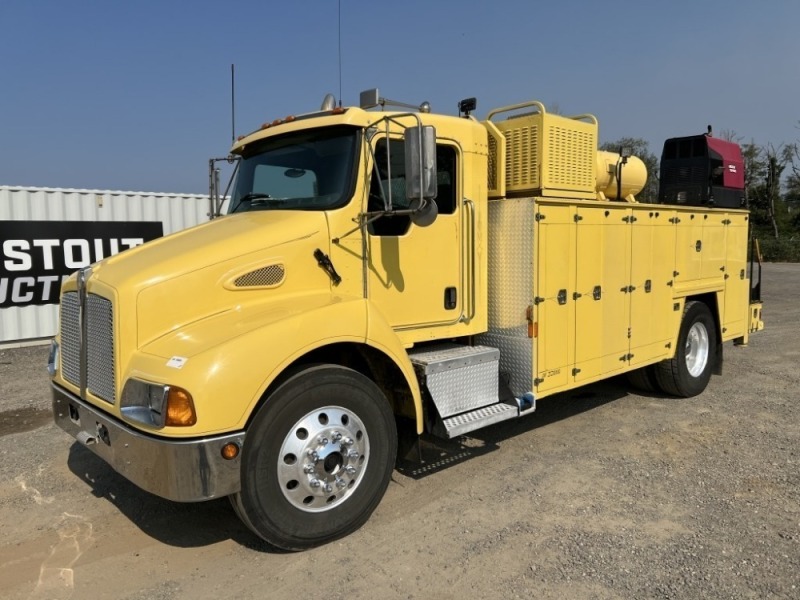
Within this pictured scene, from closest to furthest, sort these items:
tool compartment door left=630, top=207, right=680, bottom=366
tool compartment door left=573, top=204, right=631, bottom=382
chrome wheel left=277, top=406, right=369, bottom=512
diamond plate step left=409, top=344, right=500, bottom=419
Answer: chrome wheel left=277, top=406, right=369, bottom=512, diamond plate step left=409, top=344, right=500, bottom=419, tool compartment door left=573, top=204, right=631, bottom=382, tool compartment door left=630, top=207, right=680, bottom=366

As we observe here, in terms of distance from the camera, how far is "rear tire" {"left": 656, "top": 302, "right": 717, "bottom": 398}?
691 centimetres

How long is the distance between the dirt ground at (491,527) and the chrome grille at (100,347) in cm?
98

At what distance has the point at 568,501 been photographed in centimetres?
430

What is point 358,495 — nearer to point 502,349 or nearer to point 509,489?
point 509,489

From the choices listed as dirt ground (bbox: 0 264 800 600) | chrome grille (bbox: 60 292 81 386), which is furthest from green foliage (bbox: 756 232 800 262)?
chrome grille (bbox: 60 292 81 386)

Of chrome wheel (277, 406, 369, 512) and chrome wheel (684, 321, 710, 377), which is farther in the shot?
chrome wheel (684, 321, 710, 377)

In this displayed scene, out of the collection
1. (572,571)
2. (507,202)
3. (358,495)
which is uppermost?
(507,202)

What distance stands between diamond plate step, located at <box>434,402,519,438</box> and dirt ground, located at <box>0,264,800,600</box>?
1.50 feet

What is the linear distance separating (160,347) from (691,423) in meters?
5.07

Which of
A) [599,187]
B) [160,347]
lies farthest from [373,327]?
[599,187]

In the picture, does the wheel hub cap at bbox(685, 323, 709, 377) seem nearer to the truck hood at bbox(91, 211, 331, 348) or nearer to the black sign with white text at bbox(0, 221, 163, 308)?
the truck hood at bbox(91, 211, 331, 348)

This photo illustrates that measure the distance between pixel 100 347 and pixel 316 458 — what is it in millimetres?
1425

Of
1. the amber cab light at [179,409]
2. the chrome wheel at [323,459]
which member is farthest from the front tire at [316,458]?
the amber cab light at [179,409]

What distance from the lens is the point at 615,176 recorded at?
623 centimetres
